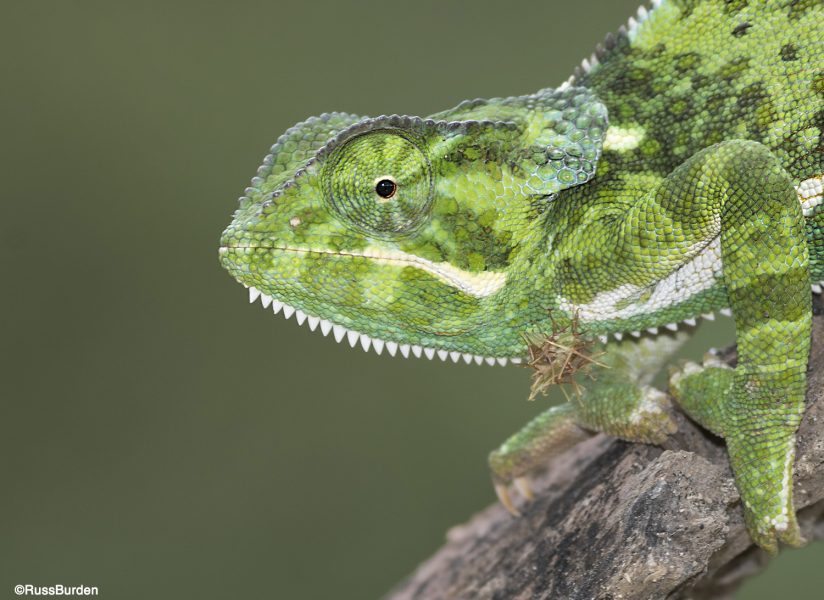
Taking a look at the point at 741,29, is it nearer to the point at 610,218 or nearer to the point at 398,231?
the point at 610,218

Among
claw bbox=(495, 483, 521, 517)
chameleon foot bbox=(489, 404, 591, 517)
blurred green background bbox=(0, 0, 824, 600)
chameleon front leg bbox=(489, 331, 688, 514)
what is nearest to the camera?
chameleon front leg bbox=(489, 331, 688, 514)

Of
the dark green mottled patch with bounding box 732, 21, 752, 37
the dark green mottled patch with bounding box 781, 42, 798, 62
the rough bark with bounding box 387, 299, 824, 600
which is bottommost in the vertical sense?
the rough bark with bounding box 387, 299, 824, 600

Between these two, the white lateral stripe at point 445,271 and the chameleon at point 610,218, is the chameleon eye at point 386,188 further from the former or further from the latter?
the white lateral stripe at point 445,271

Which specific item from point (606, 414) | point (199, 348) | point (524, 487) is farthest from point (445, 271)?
point (199, 348)

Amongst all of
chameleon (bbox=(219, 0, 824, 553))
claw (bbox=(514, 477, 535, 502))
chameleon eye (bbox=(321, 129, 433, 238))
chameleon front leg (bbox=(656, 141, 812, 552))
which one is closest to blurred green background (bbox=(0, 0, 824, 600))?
claw (bbox=(514, 477, 535, 502))

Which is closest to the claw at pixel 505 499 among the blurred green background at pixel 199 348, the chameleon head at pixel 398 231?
the chameleon head at pixel 398 231

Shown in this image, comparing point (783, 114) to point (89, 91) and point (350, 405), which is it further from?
point (89, 91)

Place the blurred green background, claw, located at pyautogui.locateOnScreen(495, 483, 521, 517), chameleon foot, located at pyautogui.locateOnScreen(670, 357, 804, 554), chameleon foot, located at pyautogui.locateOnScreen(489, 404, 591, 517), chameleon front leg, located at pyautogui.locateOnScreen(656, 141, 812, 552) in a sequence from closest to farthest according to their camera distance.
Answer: chameleon front leg, located at pyautogui.locateOnScreen(656, 141, 812, 552)
chameleon foot, located at pyautogui.locateOnScreen(670, 357, 804, 554)
chameleon foot, located at pyautogui.locateOnScreen(489, 404, 591, 517)
claw, located at pyautogui.locateOnScreen(495, 483, 521, 517)
the blurred green background

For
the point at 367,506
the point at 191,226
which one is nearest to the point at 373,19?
the point at 191,226

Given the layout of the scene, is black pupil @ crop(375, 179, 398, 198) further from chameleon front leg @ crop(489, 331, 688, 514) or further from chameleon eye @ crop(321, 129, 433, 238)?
chameleon front leg @ crop(489, 331, 688, 514)
